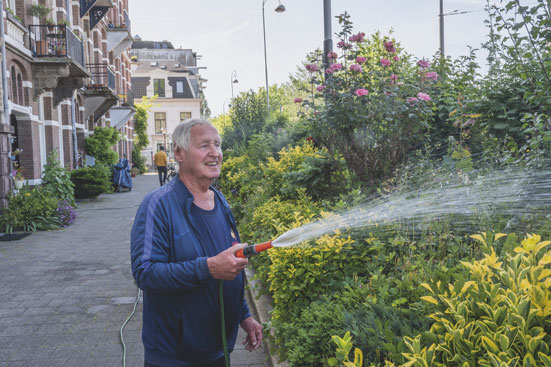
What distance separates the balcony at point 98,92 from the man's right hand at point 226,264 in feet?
64.2

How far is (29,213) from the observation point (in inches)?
442

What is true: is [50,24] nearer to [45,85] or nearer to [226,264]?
[45,85]

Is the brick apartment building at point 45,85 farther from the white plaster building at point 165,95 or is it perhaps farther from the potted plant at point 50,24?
the white plaster building at point 165,95

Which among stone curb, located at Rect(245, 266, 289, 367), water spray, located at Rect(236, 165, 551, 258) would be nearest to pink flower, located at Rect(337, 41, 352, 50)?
water spray, located at Rect(236, 165, 551, 258)

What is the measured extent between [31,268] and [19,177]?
585 centimetres

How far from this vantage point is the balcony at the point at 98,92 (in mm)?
20594

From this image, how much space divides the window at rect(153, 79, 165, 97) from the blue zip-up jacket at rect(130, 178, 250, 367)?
62.6 metres

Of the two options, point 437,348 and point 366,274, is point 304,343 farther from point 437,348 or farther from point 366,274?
point 437,348

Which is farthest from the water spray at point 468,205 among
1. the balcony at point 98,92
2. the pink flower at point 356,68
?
the balcony at point 98,92

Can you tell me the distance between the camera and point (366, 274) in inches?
152

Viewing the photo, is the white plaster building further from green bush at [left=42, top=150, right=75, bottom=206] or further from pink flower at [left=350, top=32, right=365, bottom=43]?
pink flower at [left=350, top=32, right=365, bottom=43]

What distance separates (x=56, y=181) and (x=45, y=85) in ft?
9.17

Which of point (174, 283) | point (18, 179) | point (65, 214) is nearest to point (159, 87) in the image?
point (18, 179)

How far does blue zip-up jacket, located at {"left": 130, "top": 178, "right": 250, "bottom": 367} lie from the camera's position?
86.0 inches
